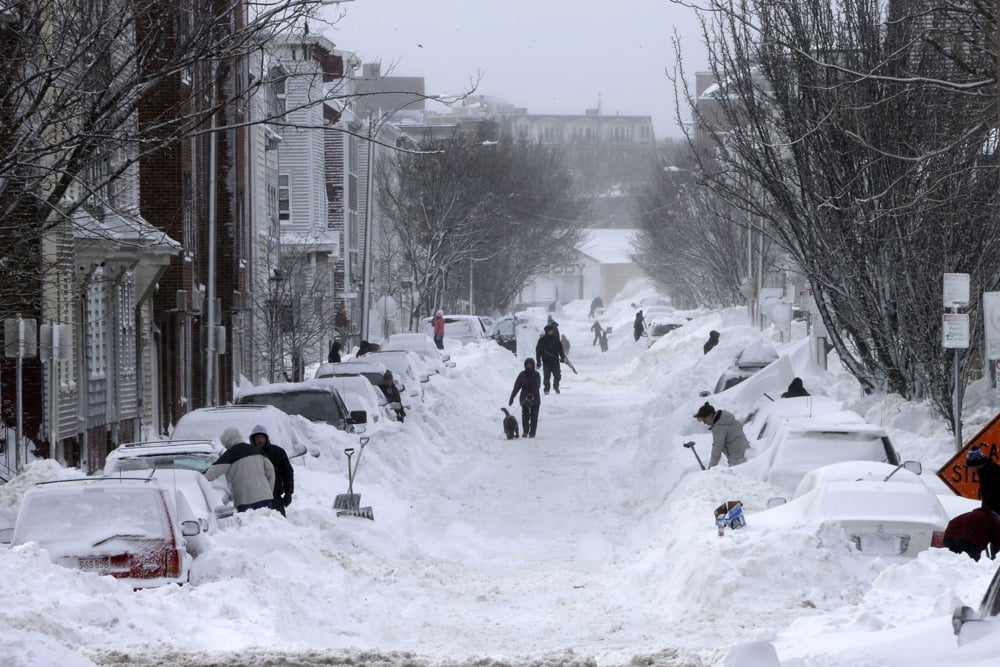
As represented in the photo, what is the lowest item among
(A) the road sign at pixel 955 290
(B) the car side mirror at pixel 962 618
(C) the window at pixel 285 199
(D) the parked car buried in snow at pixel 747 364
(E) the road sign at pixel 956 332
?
(D) the parked car buried in snow at pixel 747 364

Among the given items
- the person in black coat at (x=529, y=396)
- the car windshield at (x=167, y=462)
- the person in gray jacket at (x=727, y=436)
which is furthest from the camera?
the person in black coat at (x=529, y=396)

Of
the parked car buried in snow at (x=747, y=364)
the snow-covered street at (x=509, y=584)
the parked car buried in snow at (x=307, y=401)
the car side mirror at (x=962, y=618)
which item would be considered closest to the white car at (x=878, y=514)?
the snow-covered street at (x=509, y=584)

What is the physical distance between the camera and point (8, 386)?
2469cm

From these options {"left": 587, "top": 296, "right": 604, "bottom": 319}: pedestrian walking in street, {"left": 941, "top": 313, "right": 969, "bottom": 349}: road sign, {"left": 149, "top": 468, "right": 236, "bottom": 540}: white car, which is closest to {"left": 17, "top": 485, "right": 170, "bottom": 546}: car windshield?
{"left": 149, "top": 468, "right": 236, "bottom": 540}: white car

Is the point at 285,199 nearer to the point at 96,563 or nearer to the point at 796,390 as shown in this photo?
the point at 796,390

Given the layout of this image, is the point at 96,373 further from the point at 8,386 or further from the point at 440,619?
the point at 440,619

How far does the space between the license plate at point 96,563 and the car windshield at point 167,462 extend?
3870 millimetres

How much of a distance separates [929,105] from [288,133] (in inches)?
1604

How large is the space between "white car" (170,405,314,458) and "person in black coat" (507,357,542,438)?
10267mm

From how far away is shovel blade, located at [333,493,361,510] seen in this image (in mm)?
19234

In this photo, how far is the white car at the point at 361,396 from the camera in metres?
28.3

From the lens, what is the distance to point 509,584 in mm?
15633

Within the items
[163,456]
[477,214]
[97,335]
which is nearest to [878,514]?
[163,456]

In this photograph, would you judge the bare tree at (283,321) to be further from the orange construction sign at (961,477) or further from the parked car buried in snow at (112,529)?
the parked car buried in snow at (112,529)
